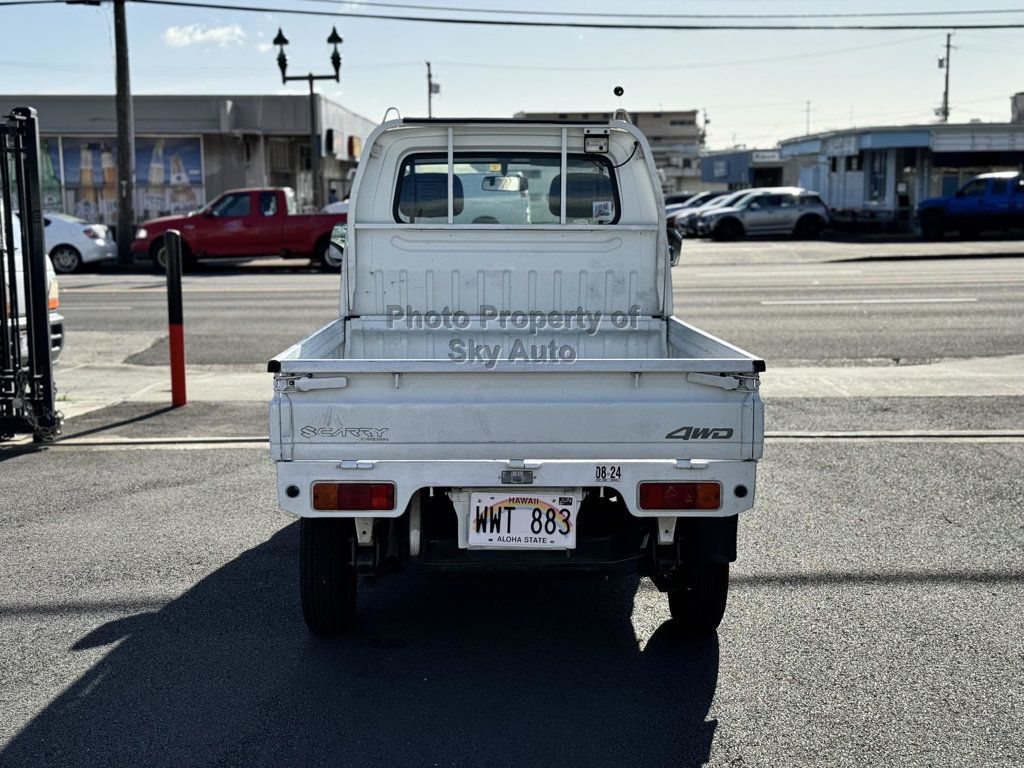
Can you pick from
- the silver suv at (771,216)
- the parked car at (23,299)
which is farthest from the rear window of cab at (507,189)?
the silver suv at (771,216)

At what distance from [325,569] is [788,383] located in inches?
281

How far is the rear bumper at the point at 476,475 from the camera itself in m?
4.44

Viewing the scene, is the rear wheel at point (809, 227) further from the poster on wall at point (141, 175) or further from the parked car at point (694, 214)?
the poster on wall at point (141, 175)

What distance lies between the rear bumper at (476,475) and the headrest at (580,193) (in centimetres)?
247

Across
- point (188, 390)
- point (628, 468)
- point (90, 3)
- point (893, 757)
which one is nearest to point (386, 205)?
point (628, 468)

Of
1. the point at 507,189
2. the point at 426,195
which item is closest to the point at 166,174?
the point at 426,195

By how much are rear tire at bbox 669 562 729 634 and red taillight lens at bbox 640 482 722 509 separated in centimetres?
39

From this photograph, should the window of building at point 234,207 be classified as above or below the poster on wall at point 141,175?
below

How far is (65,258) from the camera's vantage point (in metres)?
26.7

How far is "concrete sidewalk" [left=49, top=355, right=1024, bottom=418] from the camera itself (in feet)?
34.6

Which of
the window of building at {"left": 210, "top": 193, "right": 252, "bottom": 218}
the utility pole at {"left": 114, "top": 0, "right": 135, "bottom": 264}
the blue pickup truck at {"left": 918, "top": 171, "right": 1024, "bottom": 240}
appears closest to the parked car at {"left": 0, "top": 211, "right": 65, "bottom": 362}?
the window of building at {"left": 210, "top": 193, "right": 252, "bottom": 218}

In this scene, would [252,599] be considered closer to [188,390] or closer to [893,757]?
[893,757]

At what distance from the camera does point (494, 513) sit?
14.9 ft

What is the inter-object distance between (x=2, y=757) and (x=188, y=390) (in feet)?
24.0
